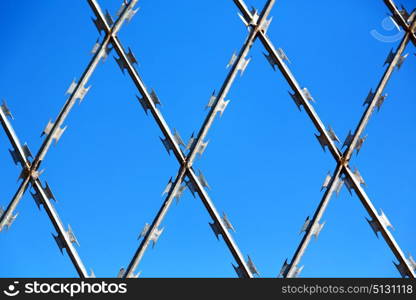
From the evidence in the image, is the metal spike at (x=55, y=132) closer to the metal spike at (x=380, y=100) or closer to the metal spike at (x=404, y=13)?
the metal spike at (x=380, y=100)

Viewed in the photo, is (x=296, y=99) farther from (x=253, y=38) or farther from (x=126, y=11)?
(x=126, y=11)

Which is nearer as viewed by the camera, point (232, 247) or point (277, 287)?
point (277, 287)

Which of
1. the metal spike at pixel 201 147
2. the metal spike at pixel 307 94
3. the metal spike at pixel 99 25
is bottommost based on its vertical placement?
the metal spike at pixel 201 147

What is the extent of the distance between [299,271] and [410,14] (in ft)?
9.56

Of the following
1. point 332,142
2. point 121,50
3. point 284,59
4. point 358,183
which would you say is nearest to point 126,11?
point 121,50

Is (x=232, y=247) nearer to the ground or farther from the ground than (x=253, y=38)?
nearer to the ground

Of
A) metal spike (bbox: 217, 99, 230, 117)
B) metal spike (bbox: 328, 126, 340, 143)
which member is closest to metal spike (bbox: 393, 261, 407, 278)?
metal spike (bbox: 328, 126, 340, 143)

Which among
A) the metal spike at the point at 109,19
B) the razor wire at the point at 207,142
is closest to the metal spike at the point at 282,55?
the razor wire at the point at 207,142

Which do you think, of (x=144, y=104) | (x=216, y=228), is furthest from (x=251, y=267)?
(x=144, y=104)

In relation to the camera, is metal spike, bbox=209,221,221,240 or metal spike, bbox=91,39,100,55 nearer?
metal spike, bbox=209,221,221,240

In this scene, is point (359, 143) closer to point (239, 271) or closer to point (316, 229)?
point (316, 229)

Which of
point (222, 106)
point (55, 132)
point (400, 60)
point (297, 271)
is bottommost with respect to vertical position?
point (297, 271)

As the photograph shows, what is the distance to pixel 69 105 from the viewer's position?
5.69 m

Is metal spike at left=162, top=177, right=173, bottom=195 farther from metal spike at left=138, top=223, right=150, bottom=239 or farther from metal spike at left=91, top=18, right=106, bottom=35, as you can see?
metal spike at left=91, top=18, right=106, bottom=35
